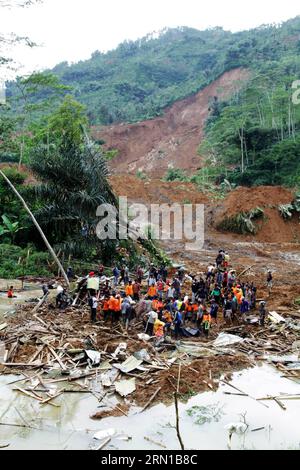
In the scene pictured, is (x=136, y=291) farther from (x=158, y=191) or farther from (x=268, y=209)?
(x=158, y=191)

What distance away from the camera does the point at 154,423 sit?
8.02 m

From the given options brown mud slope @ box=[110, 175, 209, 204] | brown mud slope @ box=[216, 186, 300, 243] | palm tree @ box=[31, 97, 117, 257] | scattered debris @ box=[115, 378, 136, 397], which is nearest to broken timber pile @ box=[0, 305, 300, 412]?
scattered debris @ box=[115, 378, 136, 397]

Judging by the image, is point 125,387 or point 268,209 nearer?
point 125,387

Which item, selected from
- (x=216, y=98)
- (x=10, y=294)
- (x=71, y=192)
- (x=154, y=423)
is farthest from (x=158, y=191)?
(x=216, y=98)

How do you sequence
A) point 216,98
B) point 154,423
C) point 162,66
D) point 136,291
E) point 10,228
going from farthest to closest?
point 162,66 → point 216,98 → point 10,228 → point 136,291 → point 154,423

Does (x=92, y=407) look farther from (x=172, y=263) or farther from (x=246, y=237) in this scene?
(x=246, y=237)

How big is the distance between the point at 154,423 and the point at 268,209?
23.9 m

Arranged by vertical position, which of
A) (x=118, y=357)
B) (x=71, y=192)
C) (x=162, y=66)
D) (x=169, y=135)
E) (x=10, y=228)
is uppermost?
(x=162, y=66)

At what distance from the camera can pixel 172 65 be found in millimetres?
89938

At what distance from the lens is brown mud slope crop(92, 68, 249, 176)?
57094 millimetres

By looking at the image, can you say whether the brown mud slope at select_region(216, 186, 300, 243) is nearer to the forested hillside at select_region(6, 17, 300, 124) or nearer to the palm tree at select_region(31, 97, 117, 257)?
the palm tree at select_region(31, 97, 117, 257)

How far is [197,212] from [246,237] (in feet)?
17.7

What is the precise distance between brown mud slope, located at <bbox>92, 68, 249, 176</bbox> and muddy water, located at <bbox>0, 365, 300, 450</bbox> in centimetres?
4485

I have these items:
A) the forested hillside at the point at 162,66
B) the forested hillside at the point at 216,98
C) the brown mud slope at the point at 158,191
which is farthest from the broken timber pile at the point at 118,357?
the forested hillside at the point at 162,66
